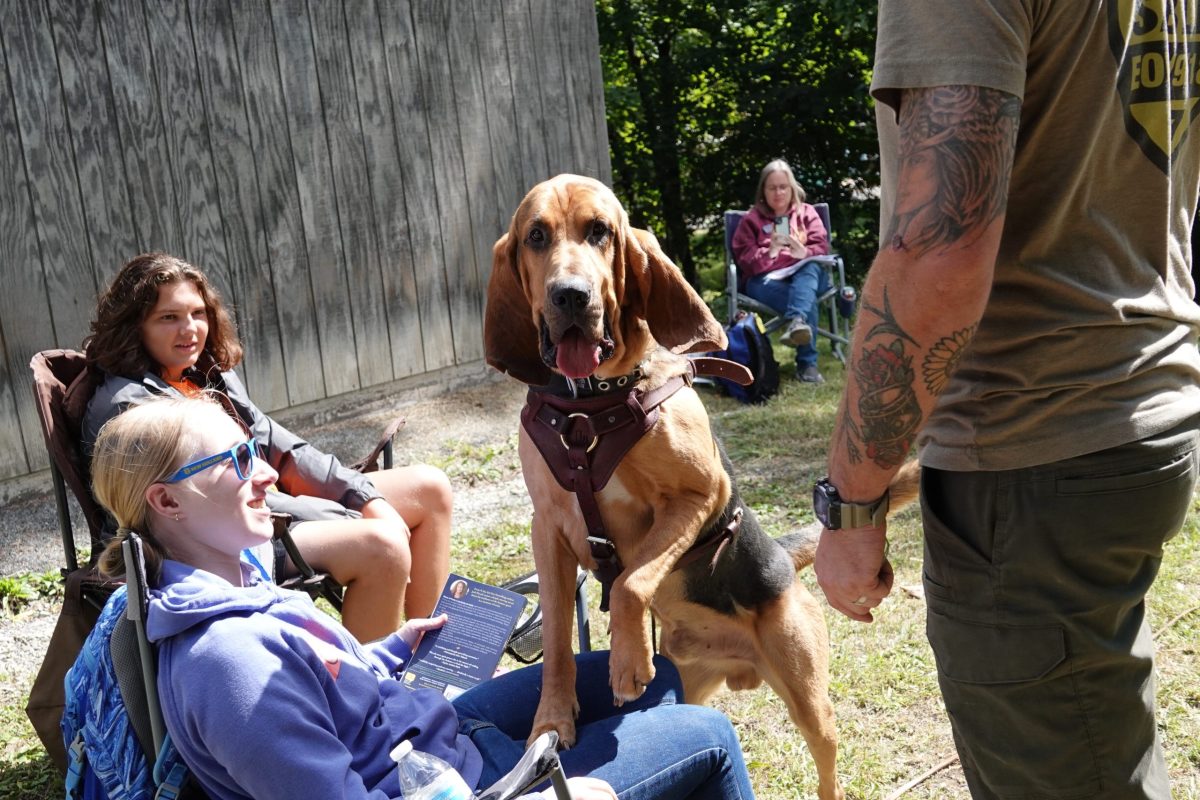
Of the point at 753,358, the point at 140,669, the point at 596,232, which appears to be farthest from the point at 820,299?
the point at 140,669

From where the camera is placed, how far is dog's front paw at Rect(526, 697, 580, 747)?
8.05 feet

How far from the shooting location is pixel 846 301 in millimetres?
9406

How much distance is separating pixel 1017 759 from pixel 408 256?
219 inches

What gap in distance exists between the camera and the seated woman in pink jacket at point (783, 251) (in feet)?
29.4

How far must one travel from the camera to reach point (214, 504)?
6.88ft

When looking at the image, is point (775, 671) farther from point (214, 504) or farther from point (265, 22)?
point (265, 22)

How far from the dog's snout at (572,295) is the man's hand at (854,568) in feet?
3.27

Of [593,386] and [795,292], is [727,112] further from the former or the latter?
[593,386]

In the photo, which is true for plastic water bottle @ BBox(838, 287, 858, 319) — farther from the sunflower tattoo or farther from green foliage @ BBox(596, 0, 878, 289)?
the sunflower tattoo

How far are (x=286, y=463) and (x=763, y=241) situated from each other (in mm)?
6003

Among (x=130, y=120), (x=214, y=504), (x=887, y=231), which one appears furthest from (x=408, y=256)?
(x=887, y=231)

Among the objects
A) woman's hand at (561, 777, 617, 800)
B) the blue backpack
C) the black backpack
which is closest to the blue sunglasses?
the blue backpack

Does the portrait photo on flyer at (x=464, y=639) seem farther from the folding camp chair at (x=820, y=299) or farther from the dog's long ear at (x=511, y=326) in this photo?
the folding camp chair at (x=820, y=299)

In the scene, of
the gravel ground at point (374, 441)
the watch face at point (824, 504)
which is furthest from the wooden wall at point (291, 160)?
the watch face at point (824, 504)
